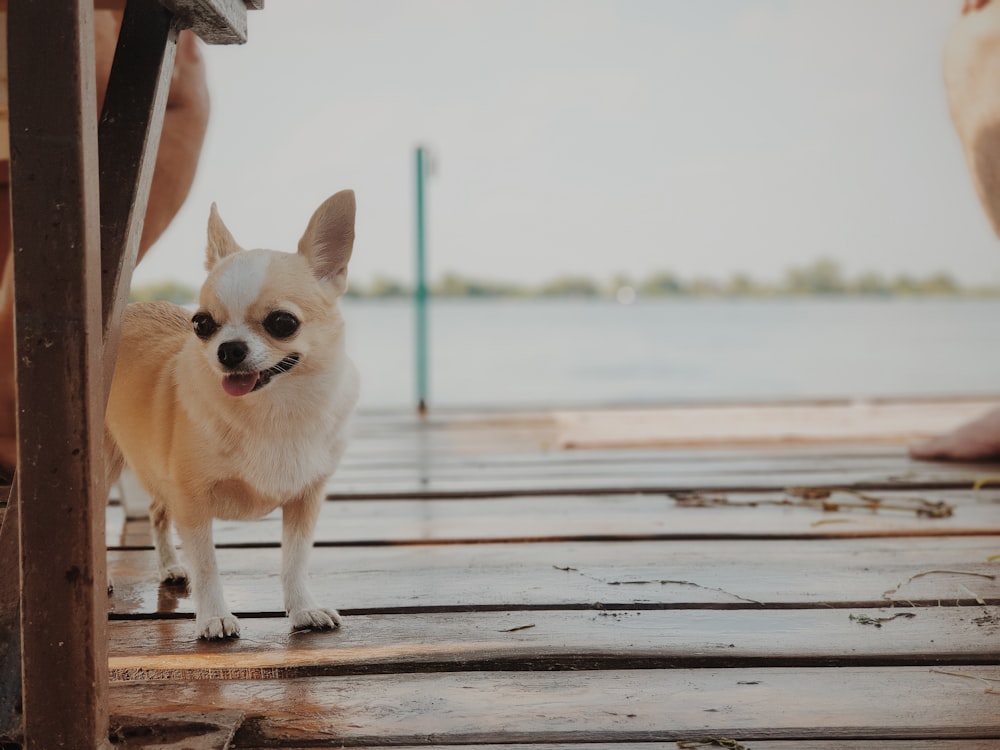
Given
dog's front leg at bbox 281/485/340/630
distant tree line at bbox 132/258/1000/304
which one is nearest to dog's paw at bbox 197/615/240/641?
dog's front leg at bbox 281/485/340/630

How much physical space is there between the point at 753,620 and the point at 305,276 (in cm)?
94

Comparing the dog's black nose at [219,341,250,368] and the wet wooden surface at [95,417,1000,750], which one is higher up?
the dog's black nose at [219,341,250,368]

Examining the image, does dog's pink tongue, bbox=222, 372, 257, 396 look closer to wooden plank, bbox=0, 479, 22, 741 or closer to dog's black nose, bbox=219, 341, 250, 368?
dog's black nose, bbox=219, 341, 250, 368

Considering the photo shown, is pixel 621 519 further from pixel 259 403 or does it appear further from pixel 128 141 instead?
pixel 128 141

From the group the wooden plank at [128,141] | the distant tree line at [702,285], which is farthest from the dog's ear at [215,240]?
the distant tree line at [702,285]

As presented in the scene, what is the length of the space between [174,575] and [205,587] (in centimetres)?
37

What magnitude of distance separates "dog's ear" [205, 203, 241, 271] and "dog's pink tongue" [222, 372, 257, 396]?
0.85 feet

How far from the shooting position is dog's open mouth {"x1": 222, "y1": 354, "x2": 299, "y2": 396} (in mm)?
1414

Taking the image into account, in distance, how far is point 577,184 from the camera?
2845 centimetres

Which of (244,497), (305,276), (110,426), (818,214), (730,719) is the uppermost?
(818,214)

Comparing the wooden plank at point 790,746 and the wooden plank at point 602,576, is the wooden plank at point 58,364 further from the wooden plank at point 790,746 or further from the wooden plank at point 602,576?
the wooden plank at point 602,576

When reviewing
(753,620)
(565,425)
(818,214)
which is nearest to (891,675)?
(753,620)

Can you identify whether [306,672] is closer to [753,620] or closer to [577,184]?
[753,620]

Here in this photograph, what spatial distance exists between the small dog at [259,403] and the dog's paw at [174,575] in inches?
11.0
